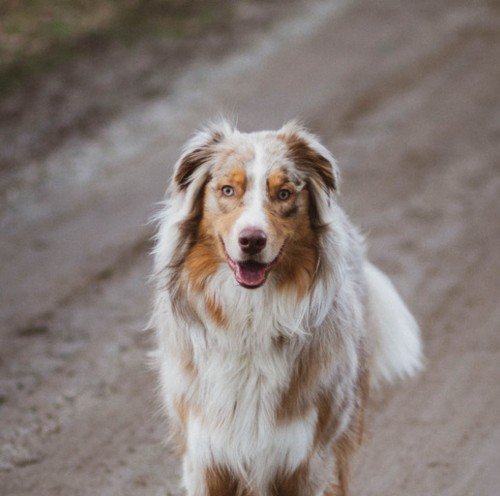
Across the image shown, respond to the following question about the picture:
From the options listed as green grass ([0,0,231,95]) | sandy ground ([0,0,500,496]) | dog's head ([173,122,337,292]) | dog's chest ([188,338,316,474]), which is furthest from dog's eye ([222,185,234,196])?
green grass ([0,0,231,95])

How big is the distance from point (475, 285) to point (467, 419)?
1.41 metres

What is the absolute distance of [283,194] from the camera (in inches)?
150

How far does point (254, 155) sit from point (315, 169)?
1.02ft

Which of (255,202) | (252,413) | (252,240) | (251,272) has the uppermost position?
(255,202)

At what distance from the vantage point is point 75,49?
9656 millimetres

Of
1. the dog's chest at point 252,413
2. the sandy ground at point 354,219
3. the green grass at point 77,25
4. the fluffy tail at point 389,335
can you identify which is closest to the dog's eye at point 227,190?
the dog's chest at point 252,413

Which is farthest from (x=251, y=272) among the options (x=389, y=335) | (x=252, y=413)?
(x=389, y=335)

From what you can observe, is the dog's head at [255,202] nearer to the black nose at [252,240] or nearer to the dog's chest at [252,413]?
the black nose at [252,240]

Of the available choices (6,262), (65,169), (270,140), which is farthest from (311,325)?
(65,169)

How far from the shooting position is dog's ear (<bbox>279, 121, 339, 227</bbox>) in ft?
12.8

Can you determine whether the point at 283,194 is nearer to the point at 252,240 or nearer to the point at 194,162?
the point at 252,240

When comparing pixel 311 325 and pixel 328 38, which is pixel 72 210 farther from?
pixel 328 38

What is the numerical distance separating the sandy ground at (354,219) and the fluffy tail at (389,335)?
1.38 feet

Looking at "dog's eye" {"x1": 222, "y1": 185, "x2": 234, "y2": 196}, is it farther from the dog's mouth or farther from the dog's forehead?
the dog's mouth
